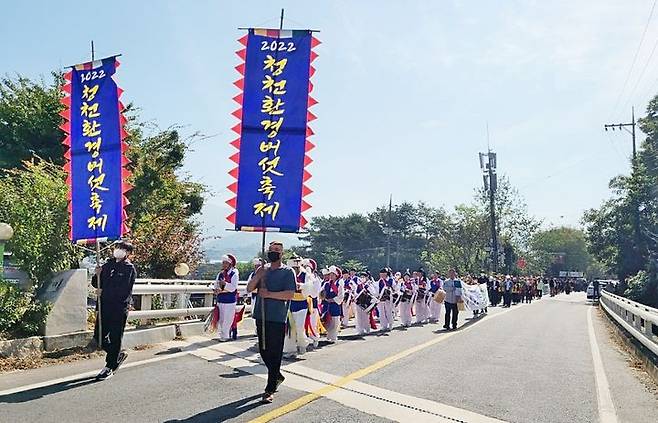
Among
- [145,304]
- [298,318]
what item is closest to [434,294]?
[145,304]

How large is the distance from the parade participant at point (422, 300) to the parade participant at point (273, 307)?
14.3 meters

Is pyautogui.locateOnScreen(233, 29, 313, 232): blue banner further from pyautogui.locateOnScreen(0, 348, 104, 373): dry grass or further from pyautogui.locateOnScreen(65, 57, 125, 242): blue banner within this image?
pyautogui.locateOnScreen(0, 348, 104, 373): dry grass

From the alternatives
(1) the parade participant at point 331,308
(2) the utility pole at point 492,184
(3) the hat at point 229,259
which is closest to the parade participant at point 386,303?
(1) the parade participant at point 331,308

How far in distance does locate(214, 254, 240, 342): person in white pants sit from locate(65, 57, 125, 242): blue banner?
114 inches

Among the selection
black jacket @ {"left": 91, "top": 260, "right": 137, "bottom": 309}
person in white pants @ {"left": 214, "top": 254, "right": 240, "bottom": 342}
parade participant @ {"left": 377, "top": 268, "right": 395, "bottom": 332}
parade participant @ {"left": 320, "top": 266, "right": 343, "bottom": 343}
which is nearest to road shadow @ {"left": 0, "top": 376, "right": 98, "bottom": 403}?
black jacket @ {"left": 91, "top": 260, "right": 137, "bottom": 309}

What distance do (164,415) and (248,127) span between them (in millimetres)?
5273

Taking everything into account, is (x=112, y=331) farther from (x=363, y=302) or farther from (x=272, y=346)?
(x=363, y=302)

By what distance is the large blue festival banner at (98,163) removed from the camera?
1076 cm

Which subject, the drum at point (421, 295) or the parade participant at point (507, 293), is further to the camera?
the parade participant at point (507, 293)

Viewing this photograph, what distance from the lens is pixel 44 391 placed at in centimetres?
754

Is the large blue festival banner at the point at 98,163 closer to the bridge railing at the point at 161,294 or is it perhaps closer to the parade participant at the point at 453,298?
the bridge railing at the point at 161,294

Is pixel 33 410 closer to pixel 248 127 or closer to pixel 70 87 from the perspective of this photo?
pixel 248 127

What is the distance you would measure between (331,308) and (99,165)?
5583mm

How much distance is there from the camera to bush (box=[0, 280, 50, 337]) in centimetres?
951
